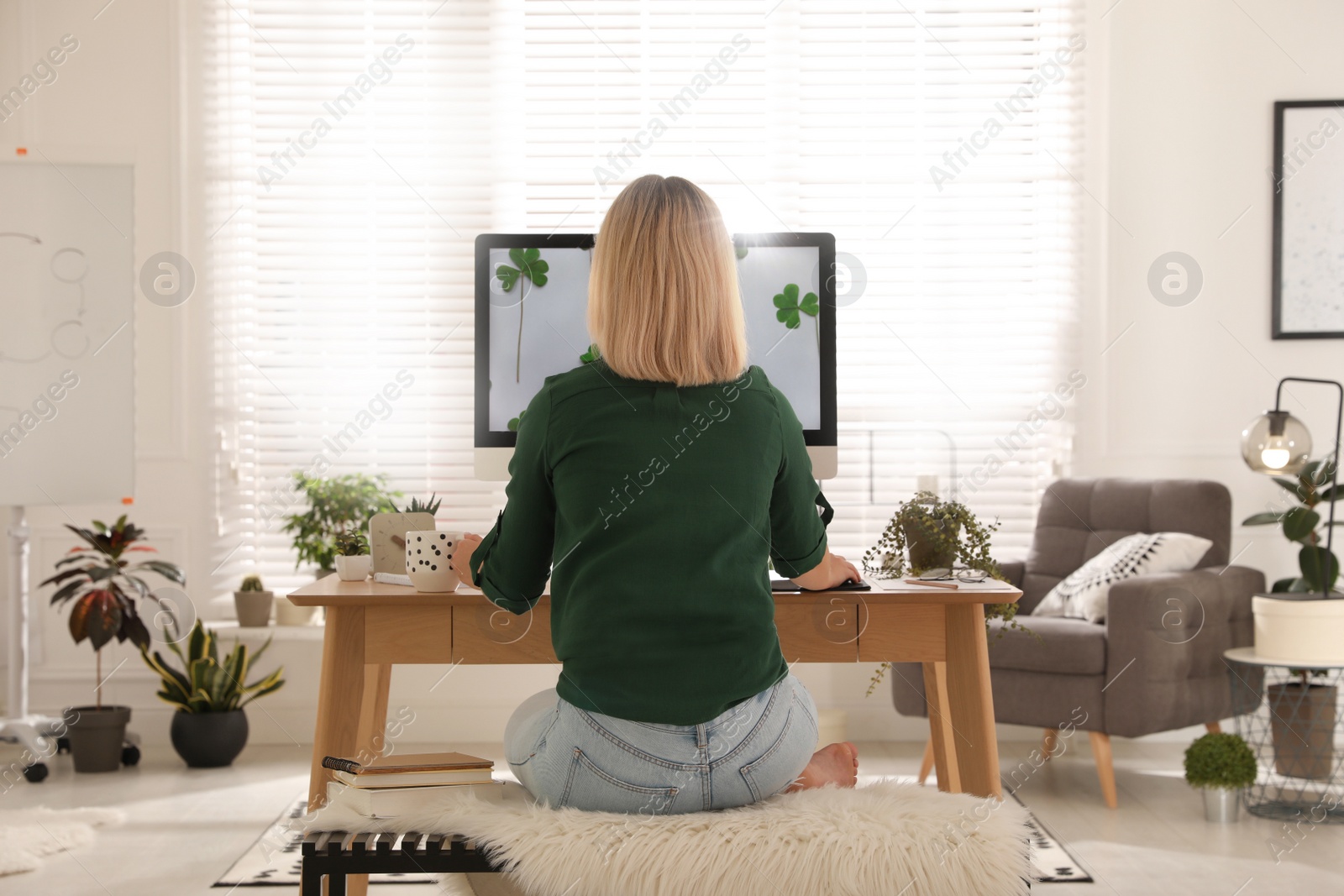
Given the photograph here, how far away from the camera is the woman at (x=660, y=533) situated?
4.78 feet

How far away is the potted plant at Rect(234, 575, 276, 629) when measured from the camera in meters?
3.94

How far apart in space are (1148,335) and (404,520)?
299 cm

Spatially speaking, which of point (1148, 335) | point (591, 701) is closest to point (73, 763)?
point (591, 701)

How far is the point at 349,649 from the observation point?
2020 mm

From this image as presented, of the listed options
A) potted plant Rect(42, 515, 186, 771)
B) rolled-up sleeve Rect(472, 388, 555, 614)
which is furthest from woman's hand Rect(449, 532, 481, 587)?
potted plant Rect(42, 515, 186, 771)

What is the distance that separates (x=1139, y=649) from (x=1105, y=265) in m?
1.62

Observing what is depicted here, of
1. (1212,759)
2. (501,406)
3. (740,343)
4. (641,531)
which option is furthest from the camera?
(1212,759)

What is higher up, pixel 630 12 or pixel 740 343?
pixel 630 12

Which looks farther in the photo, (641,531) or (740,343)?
(740,343)

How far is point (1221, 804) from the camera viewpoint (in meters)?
2.98

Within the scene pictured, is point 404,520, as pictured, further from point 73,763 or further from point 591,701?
point 73,763

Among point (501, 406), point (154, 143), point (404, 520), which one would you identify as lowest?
point (404, 520)

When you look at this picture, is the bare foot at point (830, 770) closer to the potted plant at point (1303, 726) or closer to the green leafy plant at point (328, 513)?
the potted plant at point (1303, 726)

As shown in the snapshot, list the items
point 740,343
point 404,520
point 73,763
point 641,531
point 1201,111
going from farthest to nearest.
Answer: point 1201,111 → point 73,763 → point 404,520 → point 740,343 → point 641,531
